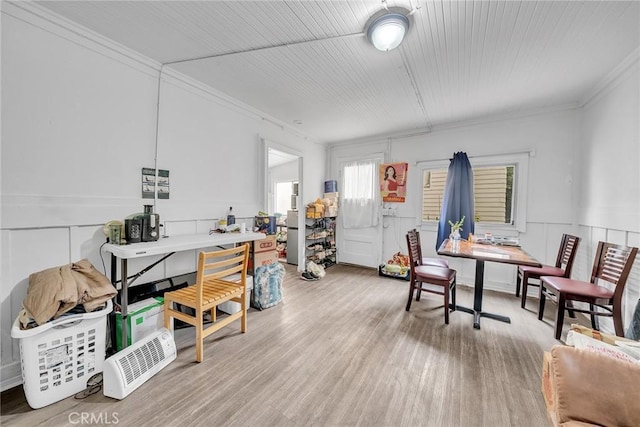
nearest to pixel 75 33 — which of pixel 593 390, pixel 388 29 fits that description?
pixel 388 29

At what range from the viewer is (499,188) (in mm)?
3693

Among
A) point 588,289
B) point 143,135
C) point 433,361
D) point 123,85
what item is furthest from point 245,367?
point 588,289

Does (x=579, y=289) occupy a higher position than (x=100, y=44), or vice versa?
(x=100, y=44)

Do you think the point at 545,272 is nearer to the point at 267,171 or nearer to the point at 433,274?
the point at 433,274

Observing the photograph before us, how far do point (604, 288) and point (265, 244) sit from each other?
3418mm

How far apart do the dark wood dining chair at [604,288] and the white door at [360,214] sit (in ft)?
8.66

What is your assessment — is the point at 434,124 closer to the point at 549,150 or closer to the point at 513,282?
the point at 549,150

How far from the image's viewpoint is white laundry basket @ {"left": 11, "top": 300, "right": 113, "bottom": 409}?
4.57 feet

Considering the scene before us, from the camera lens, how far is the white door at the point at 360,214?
4668mm

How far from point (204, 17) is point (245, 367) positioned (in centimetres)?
266

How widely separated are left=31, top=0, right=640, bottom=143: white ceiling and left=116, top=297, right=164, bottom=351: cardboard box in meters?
2.23

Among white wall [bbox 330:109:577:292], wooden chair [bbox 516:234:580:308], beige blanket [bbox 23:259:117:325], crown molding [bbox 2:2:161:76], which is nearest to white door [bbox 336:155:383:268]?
white wall [bbox 330:109:577:292]
